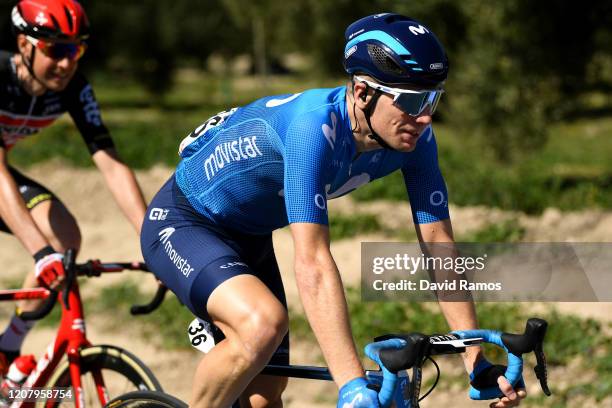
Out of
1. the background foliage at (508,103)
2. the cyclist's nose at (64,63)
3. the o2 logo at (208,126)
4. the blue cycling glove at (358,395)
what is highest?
the o2 logo at (208,126)

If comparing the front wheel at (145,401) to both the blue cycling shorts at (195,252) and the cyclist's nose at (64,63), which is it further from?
the cyclist's nose at (64,63)

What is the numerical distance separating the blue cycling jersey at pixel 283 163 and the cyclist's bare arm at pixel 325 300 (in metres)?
0.08

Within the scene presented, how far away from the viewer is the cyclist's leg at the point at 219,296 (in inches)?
126

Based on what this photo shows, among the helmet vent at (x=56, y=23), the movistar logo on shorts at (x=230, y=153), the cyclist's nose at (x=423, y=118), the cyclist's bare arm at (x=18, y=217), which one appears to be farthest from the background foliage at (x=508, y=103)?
the cyclist's nose at (x=423, y=118)

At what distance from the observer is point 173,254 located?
3.64 meters

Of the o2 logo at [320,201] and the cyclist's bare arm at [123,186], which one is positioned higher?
the o2 logo at [320,201]

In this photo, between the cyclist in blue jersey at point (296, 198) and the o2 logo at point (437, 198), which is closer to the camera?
the cyclist in blue jersey at point (296, 198)

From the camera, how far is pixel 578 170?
17047mm

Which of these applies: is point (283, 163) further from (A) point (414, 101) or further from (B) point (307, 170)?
(A) point (414, 101)

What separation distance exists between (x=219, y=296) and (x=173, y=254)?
1.31ft

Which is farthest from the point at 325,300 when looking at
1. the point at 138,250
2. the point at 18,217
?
the point at 138,250

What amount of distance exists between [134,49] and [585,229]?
28.7 m

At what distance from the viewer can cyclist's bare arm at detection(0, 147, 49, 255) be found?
4.56m

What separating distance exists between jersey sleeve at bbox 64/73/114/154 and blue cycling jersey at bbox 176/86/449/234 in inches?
55.9
